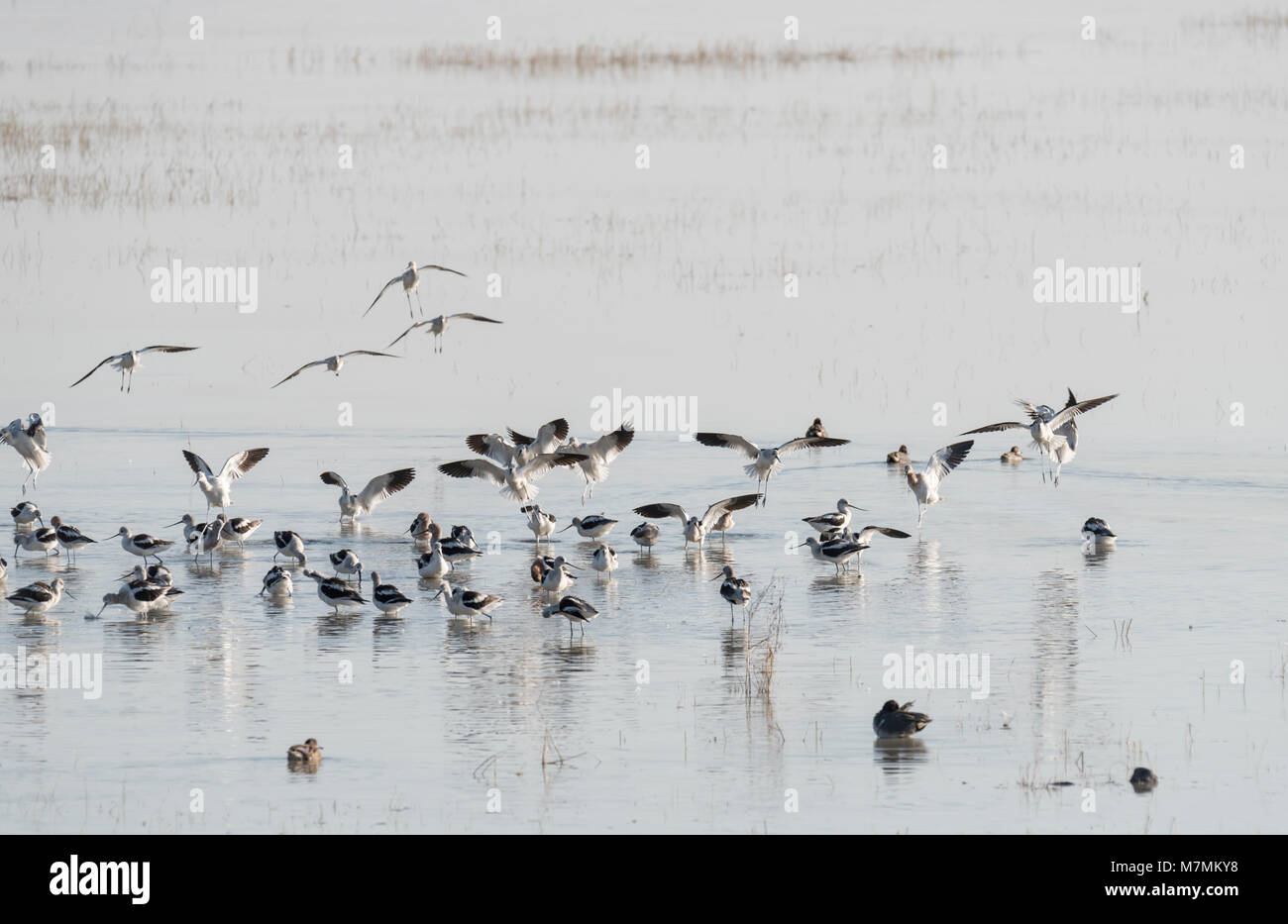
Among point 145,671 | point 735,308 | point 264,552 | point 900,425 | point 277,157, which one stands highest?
point 277,157

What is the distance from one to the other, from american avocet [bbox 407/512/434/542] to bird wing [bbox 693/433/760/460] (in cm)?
307

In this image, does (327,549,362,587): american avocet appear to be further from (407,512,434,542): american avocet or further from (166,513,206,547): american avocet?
(166,513,206,547): american avocet

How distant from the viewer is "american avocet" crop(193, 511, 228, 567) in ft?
60.6

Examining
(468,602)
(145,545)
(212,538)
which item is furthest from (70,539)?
(468,602)

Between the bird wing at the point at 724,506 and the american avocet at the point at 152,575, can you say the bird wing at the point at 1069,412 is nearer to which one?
the bird wing at the point at 724,506

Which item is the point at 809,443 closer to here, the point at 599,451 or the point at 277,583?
the point at 599,451

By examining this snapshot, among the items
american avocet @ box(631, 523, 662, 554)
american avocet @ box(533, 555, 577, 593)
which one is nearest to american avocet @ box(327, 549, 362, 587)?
american avocet @ box(533, 555, 577, 593)

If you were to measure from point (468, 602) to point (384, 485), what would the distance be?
16.5 ft

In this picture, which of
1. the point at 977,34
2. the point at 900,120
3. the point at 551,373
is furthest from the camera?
the point at 977,34

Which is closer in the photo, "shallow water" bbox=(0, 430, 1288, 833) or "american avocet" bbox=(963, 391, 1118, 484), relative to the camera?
"shallow water" bbox=(0, 430, 1288, 833)

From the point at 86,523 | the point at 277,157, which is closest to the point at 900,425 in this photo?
the point at 86,523

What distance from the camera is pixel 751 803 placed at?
38.4ft
